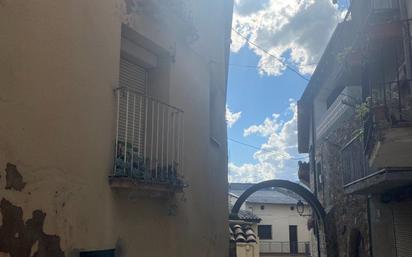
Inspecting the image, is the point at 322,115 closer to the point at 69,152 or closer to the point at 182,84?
the point at 182,84

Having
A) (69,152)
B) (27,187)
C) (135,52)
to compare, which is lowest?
(27,187)

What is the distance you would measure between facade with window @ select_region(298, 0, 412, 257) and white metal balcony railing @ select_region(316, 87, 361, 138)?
0.10ft

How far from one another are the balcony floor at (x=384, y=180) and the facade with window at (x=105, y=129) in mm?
2902

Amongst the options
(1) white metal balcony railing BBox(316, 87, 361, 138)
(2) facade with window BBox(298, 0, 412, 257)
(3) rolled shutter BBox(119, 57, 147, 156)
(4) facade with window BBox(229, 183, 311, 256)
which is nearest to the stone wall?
(2) facade with window BBox(298, 0, 412, 257)

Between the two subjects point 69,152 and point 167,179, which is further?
point 167,179

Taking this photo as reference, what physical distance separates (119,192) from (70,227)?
1004 millimetres

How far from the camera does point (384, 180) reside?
8.50 m

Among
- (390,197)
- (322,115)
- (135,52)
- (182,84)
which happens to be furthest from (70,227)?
(322,115)

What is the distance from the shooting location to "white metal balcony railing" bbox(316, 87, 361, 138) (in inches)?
499

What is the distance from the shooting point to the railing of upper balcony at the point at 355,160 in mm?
10188

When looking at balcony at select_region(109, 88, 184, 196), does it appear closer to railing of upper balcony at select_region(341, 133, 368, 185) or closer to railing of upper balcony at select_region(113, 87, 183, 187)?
railing of upper balcony at select_region(113, 87, 183, 187)

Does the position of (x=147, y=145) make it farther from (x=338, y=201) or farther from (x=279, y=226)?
(x=279, y=226)

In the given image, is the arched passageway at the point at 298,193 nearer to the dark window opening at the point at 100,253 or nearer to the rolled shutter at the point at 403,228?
the rolled shutter at the point at 403,228

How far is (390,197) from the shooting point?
10305mm
